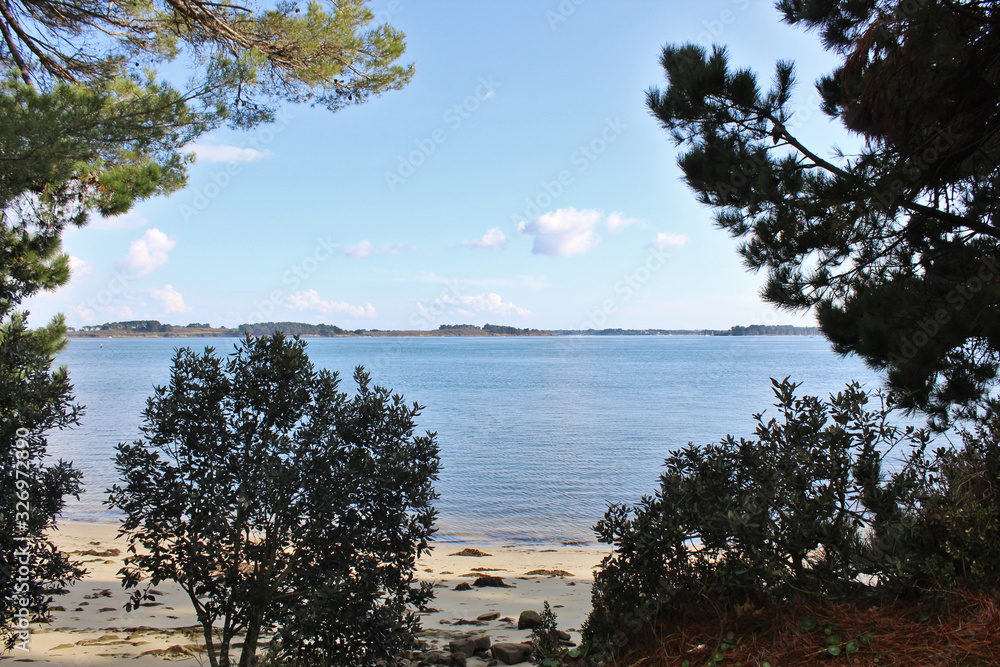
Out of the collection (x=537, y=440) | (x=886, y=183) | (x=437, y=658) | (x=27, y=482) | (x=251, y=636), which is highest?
(x=886, y=183)

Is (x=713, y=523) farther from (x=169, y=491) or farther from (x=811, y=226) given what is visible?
(x=811, y=226)

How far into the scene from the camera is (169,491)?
12.1 ft

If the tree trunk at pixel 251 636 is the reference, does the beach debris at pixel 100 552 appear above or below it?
below

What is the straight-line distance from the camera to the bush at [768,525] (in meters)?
3.40

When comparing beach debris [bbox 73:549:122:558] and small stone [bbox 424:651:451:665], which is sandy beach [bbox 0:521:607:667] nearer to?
beach debris [bbox 73:549:122:558]

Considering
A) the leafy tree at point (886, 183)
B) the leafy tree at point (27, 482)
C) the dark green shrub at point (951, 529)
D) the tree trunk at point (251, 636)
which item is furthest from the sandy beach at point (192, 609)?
the leafy tree at point (886, 183)

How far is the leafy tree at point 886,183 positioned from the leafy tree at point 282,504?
4158 mm

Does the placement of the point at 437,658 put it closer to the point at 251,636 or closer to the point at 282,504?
the point at 251,636

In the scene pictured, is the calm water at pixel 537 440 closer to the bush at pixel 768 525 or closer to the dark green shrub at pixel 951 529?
the bush at pixel 768 525

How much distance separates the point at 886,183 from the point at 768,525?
150 inches

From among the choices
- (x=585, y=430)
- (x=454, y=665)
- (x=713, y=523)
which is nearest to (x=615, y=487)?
(x=585, y=430)

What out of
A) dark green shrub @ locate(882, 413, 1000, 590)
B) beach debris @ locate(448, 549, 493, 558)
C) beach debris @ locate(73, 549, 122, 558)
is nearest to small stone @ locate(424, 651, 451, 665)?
dark green shrub @ locate(882, 413, 1000, 590)

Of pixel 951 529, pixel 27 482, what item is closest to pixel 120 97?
pixel 27 482

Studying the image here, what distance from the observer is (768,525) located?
135 inches
